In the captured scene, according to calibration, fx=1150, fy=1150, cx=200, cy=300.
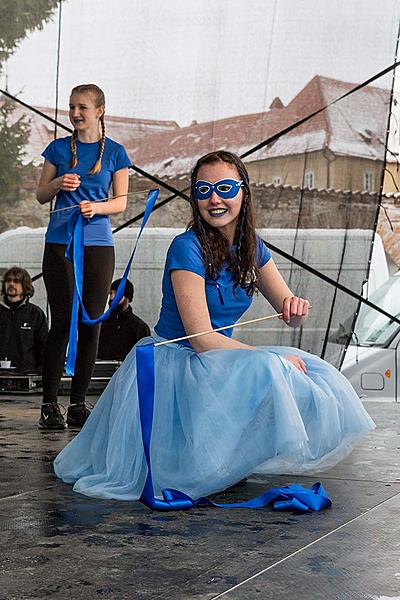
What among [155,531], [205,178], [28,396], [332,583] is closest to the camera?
[332,583]

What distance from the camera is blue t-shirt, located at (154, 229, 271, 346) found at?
2.70m

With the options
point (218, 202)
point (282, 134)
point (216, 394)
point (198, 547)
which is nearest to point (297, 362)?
point (216, 394)

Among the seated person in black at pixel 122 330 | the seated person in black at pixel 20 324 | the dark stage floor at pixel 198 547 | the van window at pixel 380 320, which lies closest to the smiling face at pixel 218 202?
the dark stage floor at pixel 198 547

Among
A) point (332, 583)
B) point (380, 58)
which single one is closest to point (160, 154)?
point (380, 58)

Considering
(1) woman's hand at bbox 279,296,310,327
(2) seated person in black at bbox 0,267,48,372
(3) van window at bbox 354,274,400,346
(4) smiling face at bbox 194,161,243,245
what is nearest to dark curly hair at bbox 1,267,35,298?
(2) seated person in black at bbox 0,267,48,372

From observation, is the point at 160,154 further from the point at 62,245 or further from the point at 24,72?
the point at 62,245

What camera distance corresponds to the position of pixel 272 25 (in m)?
5.23

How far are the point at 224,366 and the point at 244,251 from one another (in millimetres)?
346

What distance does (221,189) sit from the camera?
2.74 m

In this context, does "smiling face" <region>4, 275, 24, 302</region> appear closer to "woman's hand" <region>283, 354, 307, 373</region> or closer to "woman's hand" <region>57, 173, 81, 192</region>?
"woman's hand" <region>57, 173, 81, 192</region>

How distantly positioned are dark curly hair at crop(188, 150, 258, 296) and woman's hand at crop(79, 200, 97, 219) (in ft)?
2.67

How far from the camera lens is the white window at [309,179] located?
5297 mm

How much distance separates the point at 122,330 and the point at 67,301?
63.6 inches

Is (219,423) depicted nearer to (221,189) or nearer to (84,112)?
(221,189)
